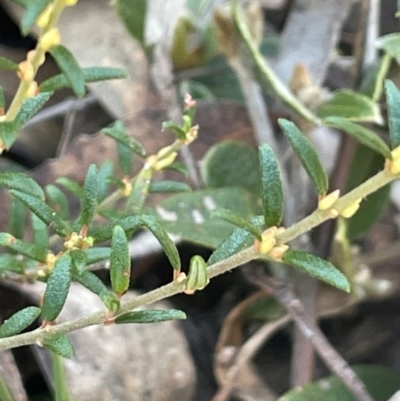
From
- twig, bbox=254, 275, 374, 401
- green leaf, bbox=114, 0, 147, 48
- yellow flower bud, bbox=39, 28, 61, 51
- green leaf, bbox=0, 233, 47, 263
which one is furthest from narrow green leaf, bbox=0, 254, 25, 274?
green leaf, bbox=114, 0, 147, 48

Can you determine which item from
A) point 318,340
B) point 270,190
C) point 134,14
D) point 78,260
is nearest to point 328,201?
point 270,190

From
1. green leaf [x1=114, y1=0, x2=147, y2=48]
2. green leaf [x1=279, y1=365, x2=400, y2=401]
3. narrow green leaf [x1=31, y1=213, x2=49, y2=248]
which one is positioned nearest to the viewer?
narrow green leaf [x1=31, y1=213, x2=49, y2=248]

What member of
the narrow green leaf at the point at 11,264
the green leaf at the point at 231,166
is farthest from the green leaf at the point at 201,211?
the narrow green leaf at the point at 11,264

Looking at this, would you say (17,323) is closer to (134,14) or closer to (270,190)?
(270,190)

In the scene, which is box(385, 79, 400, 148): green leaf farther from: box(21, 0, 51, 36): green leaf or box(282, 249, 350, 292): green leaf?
box(21, 0, 51, 36): green leaf

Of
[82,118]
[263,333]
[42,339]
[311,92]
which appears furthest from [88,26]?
[42,339]
